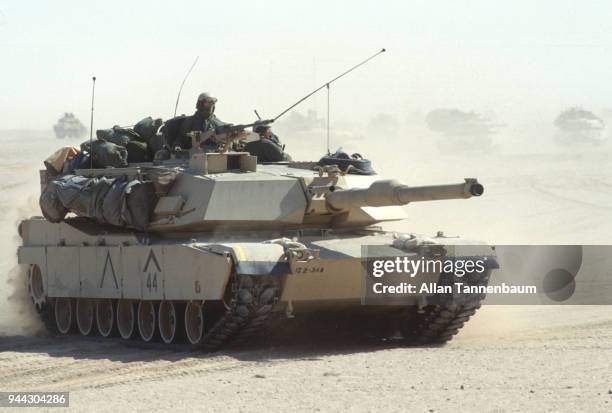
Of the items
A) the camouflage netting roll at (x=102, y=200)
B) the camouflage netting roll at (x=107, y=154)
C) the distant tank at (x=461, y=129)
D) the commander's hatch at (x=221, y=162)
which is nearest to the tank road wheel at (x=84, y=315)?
the camouflage netting roll at (x=102, y=200)

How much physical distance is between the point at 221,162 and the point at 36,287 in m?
5.36

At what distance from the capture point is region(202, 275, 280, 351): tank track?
54.6 ft

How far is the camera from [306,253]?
16797 millimetres

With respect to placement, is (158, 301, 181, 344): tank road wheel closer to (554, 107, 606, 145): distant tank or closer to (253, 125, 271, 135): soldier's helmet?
(253, 125, 271, 135): soldier's helmet

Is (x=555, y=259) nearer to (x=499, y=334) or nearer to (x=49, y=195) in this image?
(x=499, y=334)

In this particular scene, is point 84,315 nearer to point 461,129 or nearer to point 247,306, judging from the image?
point 247,306

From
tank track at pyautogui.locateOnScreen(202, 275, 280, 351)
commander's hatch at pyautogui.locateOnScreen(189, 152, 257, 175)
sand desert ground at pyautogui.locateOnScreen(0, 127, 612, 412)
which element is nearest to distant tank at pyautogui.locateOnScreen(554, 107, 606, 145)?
sand desert ground at pyautogui.locateOnScreen(0, 127, 612, 412)

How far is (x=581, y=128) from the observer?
68.0 m

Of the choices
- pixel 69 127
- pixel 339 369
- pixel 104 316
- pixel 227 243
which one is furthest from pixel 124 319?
pixel 69 127

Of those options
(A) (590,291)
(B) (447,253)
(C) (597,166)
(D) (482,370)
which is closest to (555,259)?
(A) (590,291)

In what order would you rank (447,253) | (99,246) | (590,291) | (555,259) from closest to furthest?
(447,253)
(99,246)
(590,291)
(555,259)

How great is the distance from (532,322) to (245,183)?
5187 mm

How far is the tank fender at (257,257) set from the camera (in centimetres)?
1641

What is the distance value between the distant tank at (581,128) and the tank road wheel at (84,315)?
48.1 metres
